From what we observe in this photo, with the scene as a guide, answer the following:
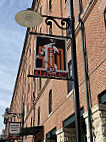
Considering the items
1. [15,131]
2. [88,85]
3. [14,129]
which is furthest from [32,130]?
[88,85]

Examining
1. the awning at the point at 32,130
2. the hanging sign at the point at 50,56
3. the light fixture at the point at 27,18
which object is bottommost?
the awning at the point at 32,130

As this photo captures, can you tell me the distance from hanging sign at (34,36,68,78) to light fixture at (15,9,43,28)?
0.54 meters

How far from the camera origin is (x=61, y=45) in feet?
23.9

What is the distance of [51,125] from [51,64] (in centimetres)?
987

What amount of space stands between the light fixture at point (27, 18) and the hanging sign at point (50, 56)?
54 cm

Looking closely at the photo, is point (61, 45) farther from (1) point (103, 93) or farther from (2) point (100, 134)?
(2) point (100, 134)

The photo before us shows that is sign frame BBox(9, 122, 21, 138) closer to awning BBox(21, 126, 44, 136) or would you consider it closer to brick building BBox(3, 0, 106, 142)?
awning BBox(21, 126, 44, 136)

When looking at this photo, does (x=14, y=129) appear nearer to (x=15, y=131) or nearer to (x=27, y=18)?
(x=15, y=131)

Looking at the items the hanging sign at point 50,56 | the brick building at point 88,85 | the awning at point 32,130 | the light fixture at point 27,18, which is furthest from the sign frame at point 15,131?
the light fixture at point 27,18

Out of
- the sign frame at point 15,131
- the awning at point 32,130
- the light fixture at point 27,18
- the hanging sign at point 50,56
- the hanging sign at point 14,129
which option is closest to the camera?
the hanging sign at point 50,56

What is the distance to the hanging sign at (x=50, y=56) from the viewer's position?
7.06 m

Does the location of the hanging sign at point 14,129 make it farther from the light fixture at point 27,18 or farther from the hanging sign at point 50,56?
the light fixture at point 27,18

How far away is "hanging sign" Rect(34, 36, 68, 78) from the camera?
23.2ft

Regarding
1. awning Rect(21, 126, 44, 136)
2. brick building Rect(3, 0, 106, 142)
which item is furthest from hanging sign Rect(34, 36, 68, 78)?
awning Rect(21, 126, 44, 136)
